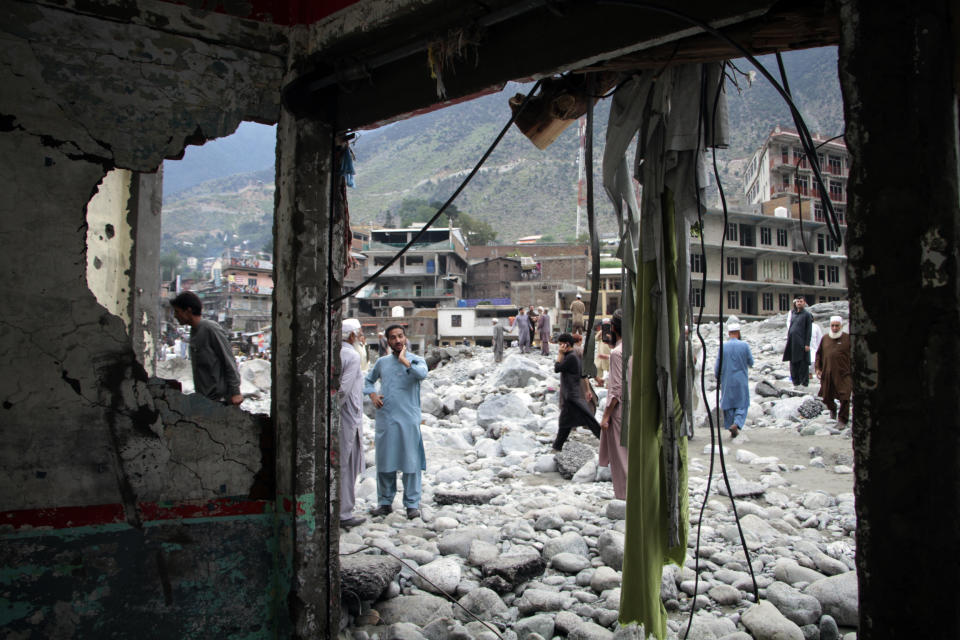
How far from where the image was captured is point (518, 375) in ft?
48.3

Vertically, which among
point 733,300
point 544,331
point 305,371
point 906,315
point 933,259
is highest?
point 733,300

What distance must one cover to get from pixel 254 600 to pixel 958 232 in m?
3.31

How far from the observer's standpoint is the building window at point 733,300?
35.7 metres

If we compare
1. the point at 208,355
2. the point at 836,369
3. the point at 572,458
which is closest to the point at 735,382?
the point at 836,369

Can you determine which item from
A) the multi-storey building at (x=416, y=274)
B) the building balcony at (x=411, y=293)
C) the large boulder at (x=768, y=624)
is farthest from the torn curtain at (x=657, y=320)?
the building balcony at (x=411, y=293)

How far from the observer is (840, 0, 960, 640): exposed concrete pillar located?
160 cm

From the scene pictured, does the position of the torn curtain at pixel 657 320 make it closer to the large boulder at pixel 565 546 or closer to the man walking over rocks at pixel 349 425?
the large boulder at pixel 565 546

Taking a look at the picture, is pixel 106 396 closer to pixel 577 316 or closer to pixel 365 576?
pixel 365 576

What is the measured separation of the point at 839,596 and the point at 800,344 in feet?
29.9

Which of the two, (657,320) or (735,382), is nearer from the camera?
(657,320)

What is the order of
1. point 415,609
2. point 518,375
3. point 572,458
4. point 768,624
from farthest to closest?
point 518,375 → point 572,458 → point 415,609 → point 768,624

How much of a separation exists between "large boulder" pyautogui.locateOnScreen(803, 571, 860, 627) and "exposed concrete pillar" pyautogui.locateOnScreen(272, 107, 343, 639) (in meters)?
2.72

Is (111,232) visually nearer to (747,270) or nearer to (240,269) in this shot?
(747,270)

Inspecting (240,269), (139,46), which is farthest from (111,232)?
(240,269)
